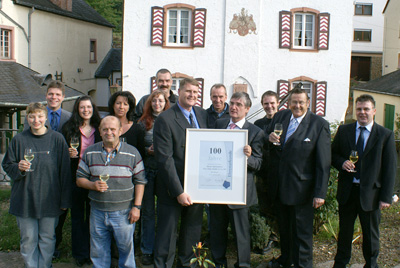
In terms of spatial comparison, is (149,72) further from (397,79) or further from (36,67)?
(397,79)

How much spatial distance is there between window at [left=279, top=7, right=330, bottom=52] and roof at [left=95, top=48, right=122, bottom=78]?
46.0ft

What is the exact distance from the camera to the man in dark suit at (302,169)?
509 centimetres

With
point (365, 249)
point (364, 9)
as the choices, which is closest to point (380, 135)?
point (365, 249)

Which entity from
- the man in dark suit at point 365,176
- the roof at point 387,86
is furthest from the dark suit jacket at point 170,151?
the roof at point 387,86

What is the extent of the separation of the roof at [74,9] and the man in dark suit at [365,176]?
22564 millimetres

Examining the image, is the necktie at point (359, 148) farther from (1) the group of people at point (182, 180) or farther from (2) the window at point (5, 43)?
(2) the window at point (5, 43)

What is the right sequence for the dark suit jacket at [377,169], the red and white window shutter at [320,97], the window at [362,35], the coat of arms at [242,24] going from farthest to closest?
the window at [362,35]
the red and white window shutter at [320,97]
the coat of arms at [242,24]
the dark suit jacket at [377,169]

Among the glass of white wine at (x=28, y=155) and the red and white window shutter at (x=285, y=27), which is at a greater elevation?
the red and white window shutter at (x=285, y=27)

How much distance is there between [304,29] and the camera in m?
22.3

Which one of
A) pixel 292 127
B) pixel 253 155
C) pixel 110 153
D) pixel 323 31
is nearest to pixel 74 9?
pixel 323 31

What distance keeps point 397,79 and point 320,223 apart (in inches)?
994

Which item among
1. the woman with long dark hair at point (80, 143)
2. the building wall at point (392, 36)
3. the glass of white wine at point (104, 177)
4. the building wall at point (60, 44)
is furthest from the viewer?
the building wall at point (392, 36)

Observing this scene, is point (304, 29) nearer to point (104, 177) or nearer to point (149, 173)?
point (149, 173)

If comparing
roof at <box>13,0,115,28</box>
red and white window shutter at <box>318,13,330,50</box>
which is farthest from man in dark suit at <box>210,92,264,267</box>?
roof at <box>13,0,115,28</box>
